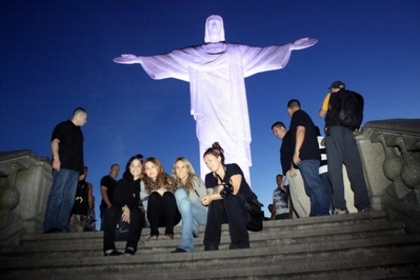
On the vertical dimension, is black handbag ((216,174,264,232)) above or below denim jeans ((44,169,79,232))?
below

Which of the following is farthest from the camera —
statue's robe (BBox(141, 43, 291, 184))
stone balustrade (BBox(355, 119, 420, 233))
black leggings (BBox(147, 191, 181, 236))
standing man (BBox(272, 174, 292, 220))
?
statue's robe (BBox(141, 43, 291, 184))

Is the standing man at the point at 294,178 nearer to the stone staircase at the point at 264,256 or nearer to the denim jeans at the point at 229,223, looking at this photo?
the stone staircase at the point at 264,256

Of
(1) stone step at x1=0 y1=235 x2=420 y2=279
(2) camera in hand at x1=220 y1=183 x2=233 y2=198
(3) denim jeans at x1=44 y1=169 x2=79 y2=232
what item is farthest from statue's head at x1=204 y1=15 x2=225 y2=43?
(1) stone step at x1=0 y1=235 x2=420 y2=279

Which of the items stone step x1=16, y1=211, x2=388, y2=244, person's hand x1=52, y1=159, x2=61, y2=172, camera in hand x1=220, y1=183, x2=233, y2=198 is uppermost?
person's hand x1=52, y1=159, x2=61, y2=172

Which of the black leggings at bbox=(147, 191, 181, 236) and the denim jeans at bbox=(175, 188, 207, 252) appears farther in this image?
the black leggings at bbox=(147, 191, 181, 236)

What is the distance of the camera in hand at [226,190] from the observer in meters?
4.51

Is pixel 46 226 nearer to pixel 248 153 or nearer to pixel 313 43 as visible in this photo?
pixel 248 153

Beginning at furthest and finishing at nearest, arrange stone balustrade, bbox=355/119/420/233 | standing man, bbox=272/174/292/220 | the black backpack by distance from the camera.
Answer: standing man, bbox=272/174/292/220 → the black backpack → stone balustrade, bbox=355/119/420/233

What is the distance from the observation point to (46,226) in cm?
537

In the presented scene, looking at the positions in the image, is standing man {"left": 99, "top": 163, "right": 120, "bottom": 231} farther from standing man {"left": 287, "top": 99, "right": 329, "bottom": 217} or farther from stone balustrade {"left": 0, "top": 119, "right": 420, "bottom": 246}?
standing man {"left": 287, "top": 99, "right": 329, "bottom": 217}

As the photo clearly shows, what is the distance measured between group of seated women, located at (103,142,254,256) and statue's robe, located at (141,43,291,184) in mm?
3906

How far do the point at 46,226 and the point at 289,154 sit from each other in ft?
14.0

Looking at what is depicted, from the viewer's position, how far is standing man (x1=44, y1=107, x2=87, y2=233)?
215 inches

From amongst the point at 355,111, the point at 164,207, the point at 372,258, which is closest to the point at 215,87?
the point at 355,111
